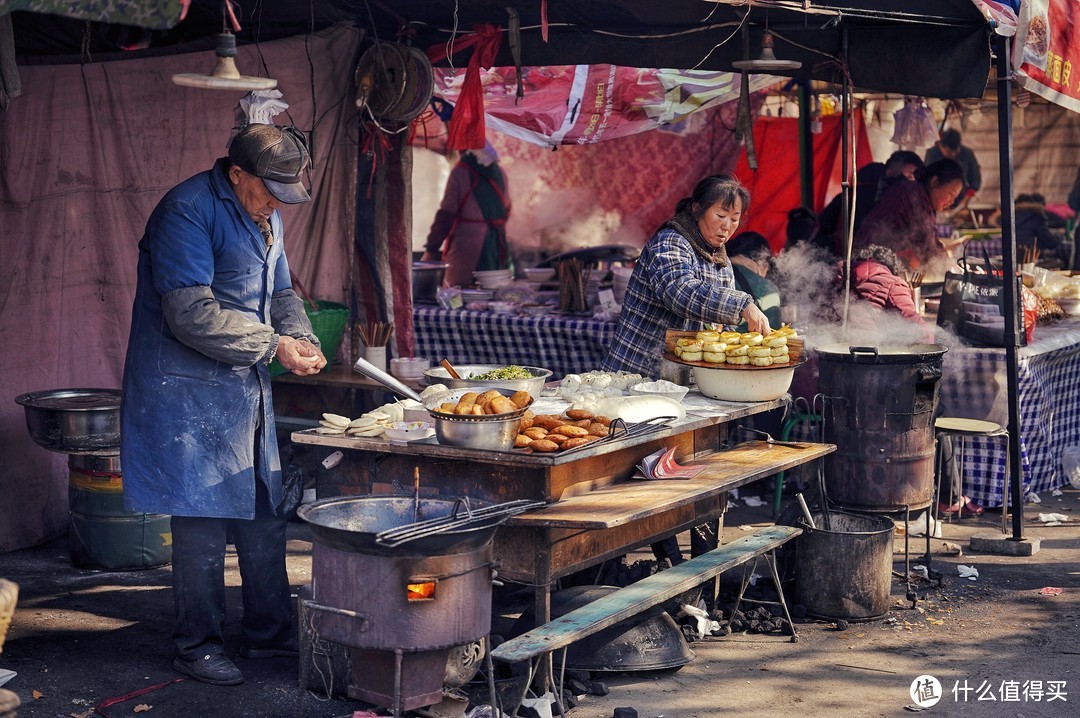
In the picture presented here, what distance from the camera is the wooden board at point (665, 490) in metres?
4.47

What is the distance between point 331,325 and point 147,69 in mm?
1917

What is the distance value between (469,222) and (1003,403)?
5.88 meters

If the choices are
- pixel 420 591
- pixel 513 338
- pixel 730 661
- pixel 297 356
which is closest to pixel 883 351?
pixel 730 661

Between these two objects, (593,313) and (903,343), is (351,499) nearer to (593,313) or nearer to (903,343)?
(903,343)

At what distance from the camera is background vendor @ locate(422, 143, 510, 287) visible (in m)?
12.2

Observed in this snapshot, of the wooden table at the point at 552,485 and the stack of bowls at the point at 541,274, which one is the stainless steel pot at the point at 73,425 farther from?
the stack of bowls at the point at 541,274

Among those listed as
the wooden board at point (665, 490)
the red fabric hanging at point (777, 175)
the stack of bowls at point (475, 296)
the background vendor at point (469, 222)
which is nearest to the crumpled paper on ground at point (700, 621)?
the wooden board at point (665, 490)

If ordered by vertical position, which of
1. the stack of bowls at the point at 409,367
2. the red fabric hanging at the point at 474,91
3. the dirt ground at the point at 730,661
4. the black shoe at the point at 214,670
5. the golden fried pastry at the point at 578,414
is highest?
the red fabric hanging at the point at 474,91

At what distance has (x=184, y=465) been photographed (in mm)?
4875

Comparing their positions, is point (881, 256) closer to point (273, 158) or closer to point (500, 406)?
point (500, 406)

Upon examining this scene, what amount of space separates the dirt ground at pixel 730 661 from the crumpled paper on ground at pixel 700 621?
2.0 inches

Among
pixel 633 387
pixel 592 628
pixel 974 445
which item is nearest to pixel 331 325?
pixel 633 387

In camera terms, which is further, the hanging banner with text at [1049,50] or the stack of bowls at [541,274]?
the stack of bowls at [541,274]

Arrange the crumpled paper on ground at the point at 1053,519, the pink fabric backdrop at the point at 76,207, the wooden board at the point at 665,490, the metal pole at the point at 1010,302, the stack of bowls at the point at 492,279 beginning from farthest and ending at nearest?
the stack of bowls at the point at 492,279
the crumpled paper on ground at the point at 1053,519
the metal pole at the point at 1010,302
the pink fabric backdrop at the point at 76,207
the wooden board at the point at 665,490
